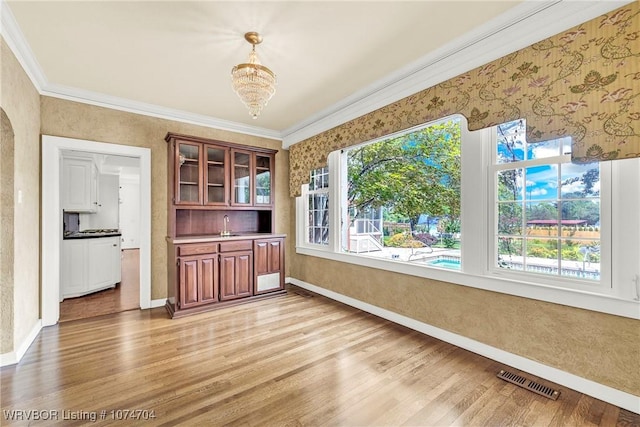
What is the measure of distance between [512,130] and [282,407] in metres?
2.79

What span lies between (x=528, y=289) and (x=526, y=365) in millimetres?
598

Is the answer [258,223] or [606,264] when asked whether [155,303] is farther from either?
[606,264]

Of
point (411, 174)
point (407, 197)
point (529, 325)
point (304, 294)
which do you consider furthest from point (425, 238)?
point (304, 294)

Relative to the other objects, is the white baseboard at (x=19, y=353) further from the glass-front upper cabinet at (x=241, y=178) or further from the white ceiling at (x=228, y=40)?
the white ceiling at (x=228, y=40)

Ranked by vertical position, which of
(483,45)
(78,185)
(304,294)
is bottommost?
(304,294)

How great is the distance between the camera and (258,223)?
4934mm

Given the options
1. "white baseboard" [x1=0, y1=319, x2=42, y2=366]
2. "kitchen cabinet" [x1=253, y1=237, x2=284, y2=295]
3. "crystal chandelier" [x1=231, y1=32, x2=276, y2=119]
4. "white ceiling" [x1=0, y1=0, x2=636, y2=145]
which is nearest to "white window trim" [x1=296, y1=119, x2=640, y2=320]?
"white ceiling" [x1=0, y1=0, x2=636, y2=145]

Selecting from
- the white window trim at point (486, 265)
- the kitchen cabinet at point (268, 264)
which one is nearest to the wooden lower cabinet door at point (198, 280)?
the kitchen cabinet at point (268, 264)

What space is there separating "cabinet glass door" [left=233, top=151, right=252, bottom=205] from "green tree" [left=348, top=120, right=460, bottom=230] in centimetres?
155

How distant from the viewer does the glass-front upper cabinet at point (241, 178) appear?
4.23m

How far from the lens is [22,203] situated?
263 cm

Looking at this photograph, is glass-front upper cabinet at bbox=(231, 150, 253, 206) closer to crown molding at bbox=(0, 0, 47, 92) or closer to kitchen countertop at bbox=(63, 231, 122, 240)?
crown molding at bbox=(0, 0, 47, 92)

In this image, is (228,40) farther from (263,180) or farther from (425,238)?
(425,238)

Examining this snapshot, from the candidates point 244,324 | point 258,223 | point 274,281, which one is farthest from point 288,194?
point 244,324
